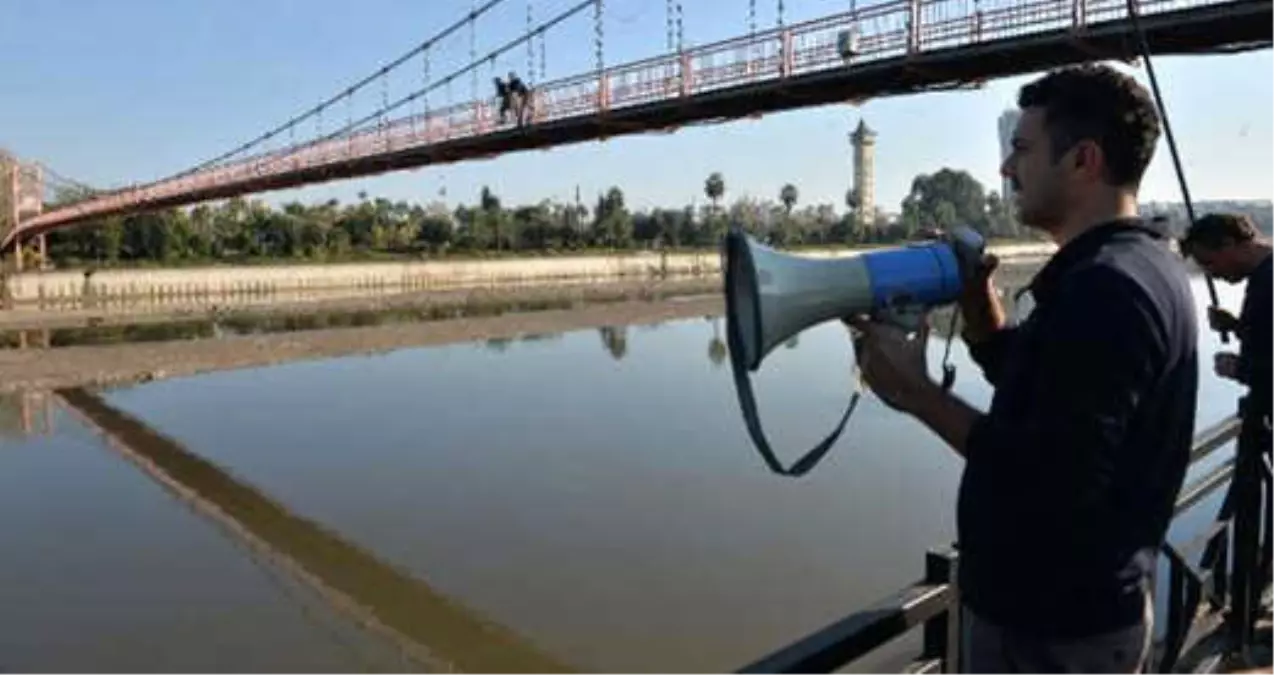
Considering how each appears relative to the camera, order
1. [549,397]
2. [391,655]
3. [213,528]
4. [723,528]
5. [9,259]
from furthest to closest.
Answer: [9,259]
[549,397]
[213,528]
[723,528]
[391,655]

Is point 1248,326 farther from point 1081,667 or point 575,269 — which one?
point 575,269

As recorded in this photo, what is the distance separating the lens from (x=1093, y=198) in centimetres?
138

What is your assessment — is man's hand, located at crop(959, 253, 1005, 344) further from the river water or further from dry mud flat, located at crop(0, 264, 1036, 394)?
dry mud flat, located at crop(0, 264, 1036, 394)

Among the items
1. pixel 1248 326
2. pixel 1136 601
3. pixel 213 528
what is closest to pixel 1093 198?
pixel 1136 601

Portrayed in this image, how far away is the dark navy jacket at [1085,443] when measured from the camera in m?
1.23

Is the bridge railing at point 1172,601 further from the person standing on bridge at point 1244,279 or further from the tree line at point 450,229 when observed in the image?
the tree line at point 450,229

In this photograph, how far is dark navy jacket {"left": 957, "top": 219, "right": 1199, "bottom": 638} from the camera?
1.23 meters

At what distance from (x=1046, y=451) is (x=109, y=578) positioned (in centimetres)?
849

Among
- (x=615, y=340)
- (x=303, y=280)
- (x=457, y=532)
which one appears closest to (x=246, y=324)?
(x=303, y=280)

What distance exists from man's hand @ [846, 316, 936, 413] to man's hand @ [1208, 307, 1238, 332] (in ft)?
6.34

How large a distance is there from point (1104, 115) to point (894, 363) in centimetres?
37

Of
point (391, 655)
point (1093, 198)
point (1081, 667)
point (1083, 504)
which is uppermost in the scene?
point (1093, 198)

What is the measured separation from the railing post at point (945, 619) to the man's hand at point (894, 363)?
1.89 ft

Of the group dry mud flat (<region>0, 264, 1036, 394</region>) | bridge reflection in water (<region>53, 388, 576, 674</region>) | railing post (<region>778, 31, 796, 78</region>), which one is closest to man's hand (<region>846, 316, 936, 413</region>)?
bridge reflection in water (<region>53, 388, 576, 674</region>)
